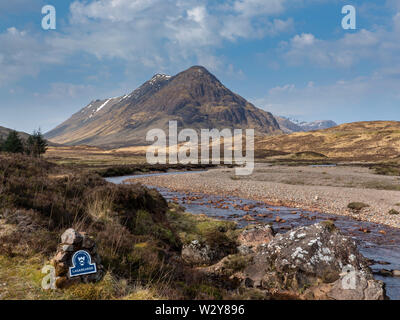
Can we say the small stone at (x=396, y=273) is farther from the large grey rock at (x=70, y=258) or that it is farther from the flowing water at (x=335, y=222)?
the large grey rock at (x=70, y=258)

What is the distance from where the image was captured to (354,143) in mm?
159500

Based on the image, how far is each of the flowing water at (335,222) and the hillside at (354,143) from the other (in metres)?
118

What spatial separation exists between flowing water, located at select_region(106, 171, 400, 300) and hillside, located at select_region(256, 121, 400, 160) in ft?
387

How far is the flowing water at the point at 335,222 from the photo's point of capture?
39.6ft

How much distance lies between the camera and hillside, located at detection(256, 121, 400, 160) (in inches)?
5423

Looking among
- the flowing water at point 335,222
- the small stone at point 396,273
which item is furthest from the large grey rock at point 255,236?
the small stone at point 396,273

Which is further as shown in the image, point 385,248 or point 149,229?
point 385,248

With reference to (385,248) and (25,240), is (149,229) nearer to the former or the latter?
(25,240)

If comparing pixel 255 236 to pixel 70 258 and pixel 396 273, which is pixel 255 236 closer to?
pixel 396 273

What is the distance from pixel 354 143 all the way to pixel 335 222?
16226 centimetres
